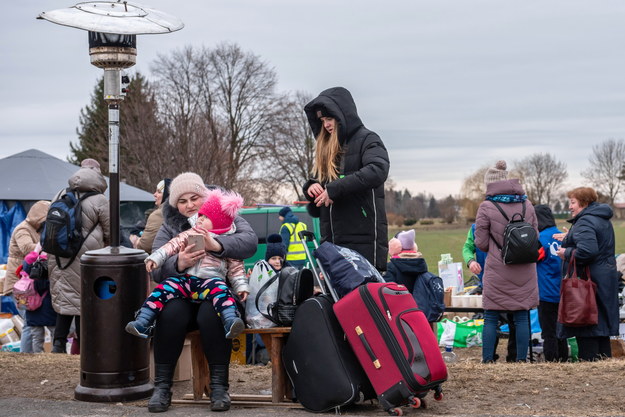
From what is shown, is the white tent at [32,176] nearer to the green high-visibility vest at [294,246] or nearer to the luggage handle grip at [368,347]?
the green high-visibility vest at [294,246]

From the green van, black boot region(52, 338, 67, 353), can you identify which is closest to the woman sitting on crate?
black boot region(52, 338, 67, 353)

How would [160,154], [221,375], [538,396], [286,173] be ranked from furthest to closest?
1. [286,173]
2. [160,154]
3. [538,396]
4. [221,375]

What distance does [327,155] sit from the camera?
643cm

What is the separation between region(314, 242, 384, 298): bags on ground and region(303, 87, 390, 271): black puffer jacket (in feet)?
1.29

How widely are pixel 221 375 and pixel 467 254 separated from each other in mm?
5234

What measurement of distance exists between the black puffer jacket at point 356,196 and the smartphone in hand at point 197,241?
0.95 meters

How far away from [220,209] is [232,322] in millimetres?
877

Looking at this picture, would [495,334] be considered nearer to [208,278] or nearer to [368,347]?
[368,347]

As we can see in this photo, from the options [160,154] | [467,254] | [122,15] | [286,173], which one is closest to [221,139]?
[160,154]

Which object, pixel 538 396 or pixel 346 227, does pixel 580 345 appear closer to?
pixel 538 396

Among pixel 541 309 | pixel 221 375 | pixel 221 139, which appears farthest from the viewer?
pixel 221 139

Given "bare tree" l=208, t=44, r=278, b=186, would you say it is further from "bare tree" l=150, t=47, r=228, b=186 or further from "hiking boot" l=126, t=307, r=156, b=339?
"hiking boot" l=126, t=307, r=156, b=339

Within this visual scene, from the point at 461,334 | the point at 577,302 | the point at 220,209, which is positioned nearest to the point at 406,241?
the point at 577,302

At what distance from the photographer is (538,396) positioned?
615 cm
